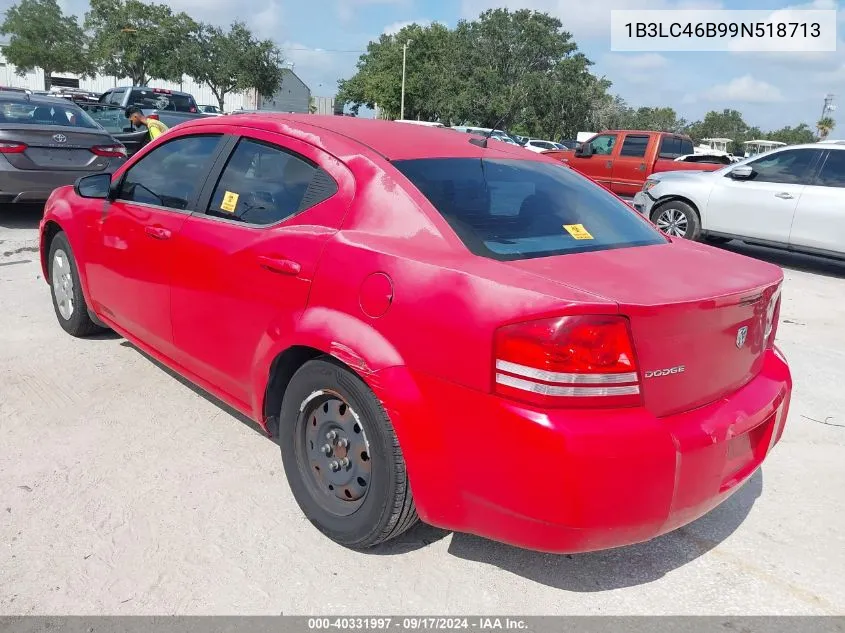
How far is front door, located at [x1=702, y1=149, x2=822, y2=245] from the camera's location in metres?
8.77

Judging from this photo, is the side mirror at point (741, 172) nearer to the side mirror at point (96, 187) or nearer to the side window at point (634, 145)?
the side window at point (634, 145)

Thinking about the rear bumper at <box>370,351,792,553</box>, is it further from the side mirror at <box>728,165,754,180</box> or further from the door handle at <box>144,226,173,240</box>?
the side mirror at <box>728,165,754,180</box>

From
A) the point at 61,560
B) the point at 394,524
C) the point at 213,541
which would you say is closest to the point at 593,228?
the point at 394,524

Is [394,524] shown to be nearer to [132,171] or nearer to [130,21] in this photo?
[132,171]

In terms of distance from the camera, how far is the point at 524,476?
2.08 metres

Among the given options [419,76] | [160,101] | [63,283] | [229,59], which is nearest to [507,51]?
[419,76]

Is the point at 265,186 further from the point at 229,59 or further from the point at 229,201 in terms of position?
the point at 229,59

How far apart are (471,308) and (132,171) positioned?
9.01 feet

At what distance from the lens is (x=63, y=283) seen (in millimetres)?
4828

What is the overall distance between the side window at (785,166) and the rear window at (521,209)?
674 centimetres

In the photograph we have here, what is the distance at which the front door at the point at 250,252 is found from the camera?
276 cm

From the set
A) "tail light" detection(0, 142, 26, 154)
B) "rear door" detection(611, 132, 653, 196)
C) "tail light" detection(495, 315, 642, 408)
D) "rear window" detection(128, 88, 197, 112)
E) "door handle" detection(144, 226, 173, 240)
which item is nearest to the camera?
"tail light" detection(495, 315, 642, 408)

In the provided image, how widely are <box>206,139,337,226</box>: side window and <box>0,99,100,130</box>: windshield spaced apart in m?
6.64

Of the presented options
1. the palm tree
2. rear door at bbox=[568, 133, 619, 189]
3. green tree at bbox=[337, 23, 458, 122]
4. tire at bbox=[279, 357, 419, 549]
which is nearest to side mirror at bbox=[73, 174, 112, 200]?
tire at bbox=[279, 357, 419, 549]
